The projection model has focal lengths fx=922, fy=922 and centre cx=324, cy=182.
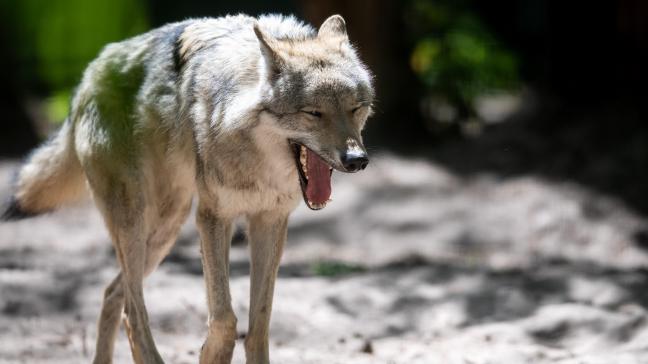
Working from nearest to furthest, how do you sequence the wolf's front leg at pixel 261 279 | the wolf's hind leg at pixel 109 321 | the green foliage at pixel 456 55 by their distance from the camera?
the wolf's front leg at pixel 261 279, the wolf's hind leg at pixel 109 321, the green foliage at pixel 456 55

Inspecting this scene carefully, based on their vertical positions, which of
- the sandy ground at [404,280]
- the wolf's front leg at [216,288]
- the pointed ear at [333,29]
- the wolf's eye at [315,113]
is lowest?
the sandy ground at [404,280]

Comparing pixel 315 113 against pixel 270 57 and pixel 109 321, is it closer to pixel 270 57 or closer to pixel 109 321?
pixel 270 57

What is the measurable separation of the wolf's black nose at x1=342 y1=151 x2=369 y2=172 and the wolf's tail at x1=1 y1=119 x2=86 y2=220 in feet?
6.63

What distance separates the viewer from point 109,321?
5.06 meters

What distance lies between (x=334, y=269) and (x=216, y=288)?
9.15 feet

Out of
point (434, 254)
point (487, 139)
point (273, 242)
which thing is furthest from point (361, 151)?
point (487, 139)

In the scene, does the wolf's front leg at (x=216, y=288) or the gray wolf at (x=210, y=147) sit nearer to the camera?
the gray wolf at (x=210, y=147)

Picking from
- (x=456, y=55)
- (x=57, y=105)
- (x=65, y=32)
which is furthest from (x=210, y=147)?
(x=65, y=32)

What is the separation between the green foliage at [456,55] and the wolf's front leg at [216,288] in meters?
7.23

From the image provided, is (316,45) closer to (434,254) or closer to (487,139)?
(434,254)

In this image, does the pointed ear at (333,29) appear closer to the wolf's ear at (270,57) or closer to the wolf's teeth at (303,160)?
the wolf's ear at (270,57)

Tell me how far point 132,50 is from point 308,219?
4.17m

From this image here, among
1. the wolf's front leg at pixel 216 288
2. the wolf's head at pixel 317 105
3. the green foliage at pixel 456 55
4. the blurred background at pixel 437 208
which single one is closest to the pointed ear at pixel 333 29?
the wolf's head at pixel 317 105

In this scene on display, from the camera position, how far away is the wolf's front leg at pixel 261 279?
463 centimetres
